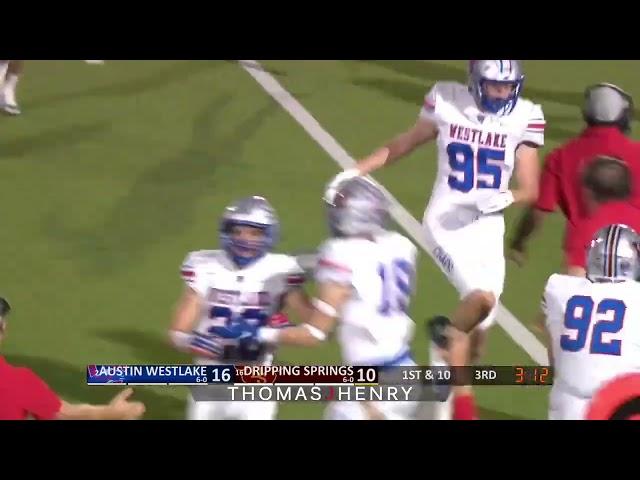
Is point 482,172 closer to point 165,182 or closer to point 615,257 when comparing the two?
point 615,257

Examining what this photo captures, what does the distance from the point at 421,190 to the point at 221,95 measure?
0.90 metres

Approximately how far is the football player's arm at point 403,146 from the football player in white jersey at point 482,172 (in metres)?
0.05

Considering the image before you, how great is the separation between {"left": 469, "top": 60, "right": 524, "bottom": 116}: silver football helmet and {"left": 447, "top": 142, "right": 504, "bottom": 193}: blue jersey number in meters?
0.15

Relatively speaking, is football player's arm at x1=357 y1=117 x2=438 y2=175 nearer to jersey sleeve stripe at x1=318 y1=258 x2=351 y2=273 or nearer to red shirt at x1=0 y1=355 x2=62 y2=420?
jersey sleeve stripe at x1=318 y1=258 x2=351 y2=273

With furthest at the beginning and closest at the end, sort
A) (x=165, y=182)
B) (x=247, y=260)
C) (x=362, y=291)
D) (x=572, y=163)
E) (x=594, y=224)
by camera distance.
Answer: (x=165, y=182)
(x=572, y=163)
(x=594, y=224)
(x=247, y=260)
(x=362, y=291)

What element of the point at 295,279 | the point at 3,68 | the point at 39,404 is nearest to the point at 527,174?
the point at 295,279

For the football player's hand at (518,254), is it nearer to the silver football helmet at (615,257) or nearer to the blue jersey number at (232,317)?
the silver football helmet at (615,257)

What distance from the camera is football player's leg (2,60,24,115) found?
3610mm

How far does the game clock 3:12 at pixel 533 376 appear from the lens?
3252 millimetres

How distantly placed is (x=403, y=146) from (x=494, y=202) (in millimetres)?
403

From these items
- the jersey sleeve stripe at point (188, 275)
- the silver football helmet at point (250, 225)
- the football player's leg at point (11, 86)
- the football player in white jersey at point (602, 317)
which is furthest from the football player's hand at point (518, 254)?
the football player's leg at point (11, 86)

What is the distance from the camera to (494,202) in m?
3.38

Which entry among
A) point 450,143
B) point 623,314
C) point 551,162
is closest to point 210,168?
point 450,143
